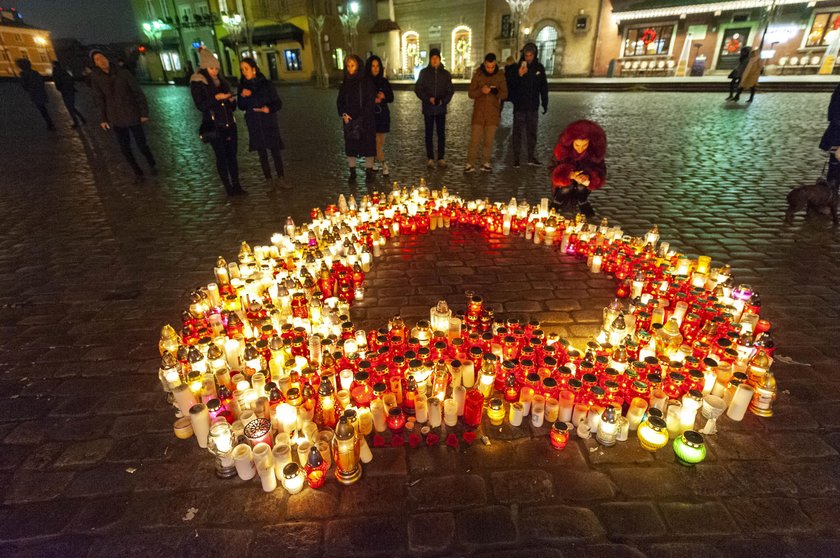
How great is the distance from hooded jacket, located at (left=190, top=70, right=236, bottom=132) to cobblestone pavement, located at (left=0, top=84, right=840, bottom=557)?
54.6 inches

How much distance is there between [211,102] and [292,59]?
38.9 meters

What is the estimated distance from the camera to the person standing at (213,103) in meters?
6.73

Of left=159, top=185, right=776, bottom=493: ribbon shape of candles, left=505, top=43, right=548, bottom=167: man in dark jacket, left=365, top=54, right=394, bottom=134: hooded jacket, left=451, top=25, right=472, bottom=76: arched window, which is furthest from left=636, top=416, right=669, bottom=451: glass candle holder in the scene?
left=451, top=25, right=472, bottom=76: arched window

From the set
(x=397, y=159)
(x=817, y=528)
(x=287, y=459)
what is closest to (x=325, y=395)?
(x=287, y=459)

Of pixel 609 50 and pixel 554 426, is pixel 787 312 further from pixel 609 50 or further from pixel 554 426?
pixel 609 50

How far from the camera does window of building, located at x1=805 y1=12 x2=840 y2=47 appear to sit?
2591 centimetres

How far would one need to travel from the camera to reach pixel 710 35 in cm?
2956

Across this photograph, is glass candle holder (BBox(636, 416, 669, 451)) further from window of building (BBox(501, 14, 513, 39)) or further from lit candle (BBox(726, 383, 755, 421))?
window of building (BBox(501, 14, 513, 39))

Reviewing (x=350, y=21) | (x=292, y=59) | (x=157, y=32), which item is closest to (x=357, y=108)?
(x=350, y=21)

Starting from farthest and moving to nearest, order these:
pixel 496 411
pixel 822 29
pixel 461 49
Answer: pixel 461 49
pixel 822 29
pixel 496 411

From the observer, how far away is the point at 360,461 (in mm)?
2646

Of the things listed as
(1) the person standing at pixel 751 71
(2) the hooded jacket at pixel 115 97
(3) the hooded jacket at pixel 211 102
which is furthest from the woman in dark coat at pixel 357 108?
(1) the person standing at pixel 751 71

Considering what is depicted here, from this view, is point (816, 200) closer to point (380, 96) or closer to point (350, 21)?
point (380, 96)

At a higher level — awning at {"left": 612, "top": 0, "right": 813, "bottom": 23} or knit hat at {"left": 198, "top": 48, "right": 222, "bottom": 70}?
awning at {"left": 612, "top": 0, "right": 813, "bottom": 23}
